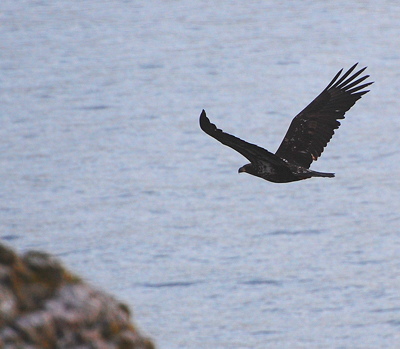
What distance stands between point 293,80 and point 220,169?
39.9 feet

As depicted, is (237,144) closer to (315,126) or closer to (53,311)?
(315,126)

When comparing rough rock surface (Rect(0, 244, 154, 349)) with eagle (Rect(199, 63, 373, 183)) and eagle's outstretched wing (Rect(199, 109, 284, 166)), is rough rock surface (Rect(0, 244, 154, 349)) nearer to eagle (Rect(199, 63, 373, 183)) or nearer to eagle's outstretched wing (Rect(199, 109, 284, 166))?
eagle's outstretched wing (Rect(199, 109, 284, 166))

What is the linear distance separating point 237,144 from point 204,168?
25.1m

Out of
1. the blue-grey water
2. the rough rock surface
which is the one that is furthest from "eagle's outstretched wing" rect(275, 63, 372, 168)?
the rough rock surface

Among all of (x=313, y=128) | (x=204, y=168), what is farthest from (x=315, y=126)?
(x=204, y=168)

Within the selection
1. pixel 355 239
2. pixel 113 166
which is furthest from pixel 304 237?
pixel 113 166

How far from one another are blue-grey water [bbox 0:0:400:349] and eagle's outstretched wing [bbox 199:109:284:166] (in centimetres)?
824

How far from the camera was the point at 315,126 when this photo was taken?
528 inches

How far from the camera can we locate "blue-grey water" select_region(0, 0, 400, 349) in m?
25.6

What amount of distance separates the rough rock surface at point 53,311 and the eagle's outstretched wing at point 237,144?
4.23 meters

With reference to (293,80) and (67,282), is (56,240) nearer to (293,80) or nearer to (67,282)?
(293,80)

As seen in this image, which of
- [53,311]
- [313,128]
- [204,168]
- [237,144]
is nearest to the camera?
[53,311]

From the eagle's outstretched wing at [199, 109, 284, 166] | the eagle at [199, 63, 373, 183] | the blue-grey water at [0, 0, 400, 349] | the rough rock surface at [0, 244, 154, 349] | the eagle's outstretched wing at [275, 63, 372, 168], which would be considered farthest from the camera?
the blue-grey water at [0, 0, 400, 349]

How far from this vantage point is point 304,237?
2986cm
